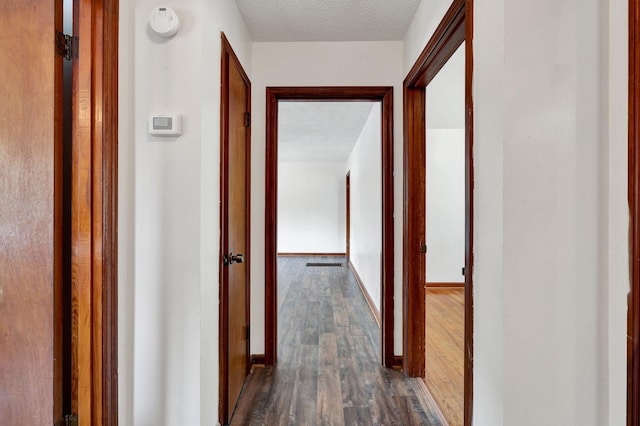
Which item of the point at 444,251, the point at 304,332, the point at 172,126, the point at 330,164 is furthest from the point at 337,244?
the point at 172,126

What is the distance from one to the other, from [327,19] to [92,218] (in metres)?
1.87

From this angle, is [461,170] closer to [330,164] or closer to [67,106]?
[330,164]

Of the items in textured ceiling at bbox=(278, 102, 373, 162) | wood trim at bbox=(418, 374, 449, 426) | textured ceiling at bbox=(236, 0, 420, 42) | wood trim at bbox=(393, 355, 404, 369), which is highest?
textured ceiling at bbox=(236, 0, 420, 42)

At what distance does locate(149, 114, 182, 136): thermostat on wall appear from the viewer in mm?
1398

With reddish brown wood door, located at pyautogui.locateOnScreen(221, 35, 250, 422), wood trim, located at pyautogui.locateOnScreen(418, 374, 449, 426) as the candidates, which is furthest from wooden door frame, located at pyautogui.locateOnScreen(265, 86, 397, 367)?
wood trim, located at pyautogui.locateOnScreen(418, 374, 449, 426)

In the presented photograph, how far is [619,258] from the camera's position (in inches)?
35.4

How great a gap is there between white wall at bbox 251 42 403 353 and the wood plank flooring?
1.23 ft

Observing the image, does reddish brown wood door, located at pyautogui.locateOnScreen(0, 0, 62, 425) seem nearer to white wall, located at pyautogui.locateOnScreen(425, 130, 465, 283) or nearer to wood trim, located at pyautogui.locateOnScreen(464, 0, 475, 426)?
wood trim, located at pyautogui.locateOnScreen(464, 0, 475, 426)

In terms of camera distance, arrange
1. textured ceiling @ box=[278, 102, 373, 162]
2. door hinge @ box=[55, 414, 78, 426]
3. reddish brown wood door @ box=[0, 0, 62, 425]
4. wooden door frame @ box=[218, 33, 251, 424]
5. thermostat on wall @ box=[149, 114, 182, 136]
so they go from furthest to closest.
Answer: textured ceiling @ box=[278, 102, 373, 162] < wooden door frame @ box=[218, 33, 251, 424] < thermostat on wall @ box=[149, 114, 182, 136] < door hinge @ box=[55, 414, 78, 426] < reddish brown wood door @ box=[0, 0, 62, 425]

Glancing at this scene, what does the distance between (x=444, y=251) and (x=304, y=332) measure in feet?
9.29

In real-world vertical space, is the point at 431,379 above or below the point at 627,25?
below

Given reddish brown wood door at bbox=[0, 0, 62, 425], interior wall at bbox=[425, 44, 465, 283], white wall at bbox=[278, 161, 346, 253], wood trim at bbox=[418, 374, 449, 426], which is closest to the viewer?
reddish brown wood door at bbox=[0, 0, 62, 425]

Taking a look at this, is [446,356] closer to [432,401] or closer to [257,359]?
[432,401]

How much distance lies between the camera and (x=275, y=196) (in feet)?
8.48
